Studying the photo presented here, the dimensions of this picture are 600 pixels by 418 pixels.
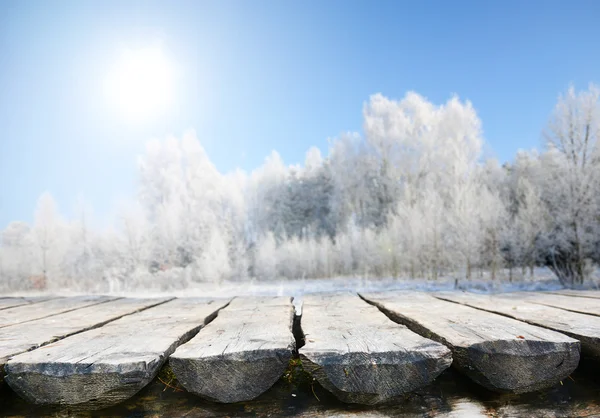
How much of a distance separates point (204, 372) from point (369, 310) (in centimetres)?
73

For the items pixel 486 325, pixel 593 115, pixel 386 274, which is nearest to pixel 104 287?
pixel 386 274

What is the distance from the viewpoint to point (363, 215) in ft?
73.7

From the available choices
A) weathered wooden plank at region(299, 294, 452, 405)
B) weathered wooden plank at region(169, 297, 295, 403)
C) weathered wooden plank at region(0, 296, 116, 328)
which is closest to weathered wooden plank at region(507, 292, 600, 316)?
weathered wooden plank at region(299, 294, 452, 405)

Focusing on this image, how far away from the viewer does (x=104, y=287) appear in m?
14.1

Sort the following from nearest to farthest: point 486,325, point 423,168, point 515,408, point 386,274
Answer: point 515,408 → point 486,325 → point 386,274 → point 423,168

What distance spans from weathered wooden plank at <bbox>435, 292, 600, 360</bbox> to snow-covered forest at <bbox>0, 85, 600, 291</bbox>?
1126cm

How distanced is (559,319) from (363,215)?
2155cm

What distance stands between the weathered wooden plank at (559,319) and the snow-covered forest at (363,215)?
11257 millimetres

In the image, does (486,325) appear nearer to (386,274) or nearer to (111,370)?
(111,370)

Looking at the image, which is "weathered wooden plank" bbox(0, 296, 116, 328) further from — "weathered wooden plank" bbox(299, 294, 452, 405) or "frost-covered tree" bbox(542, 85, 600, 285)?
"frost-covered tree" bbox(542, 85, 600, 285)

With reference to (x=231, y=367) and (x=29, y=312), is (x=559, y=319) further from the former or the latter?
(x=29, y=312)

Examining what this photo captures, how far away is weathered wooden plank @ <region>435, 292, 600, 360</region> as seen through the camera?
0.87 m

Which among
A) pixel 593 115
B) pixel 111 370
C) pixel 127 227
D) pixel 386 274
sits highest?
pixel 593 115

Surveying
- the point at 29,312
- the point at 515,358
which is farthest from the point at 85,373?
the point at 29,312
